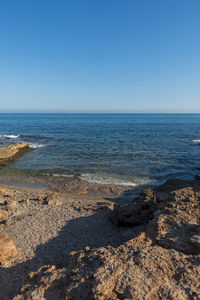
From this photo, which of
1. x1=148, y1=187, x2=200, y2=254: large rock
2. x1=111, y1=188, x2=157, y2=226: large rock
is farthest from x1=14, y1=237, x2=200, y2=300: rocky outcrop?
x1=111, y1=188, x2=157, y2=226: large rock

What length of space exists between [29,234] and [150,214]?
5.57 metres

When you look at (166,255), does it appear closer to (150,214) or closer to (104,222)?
(150,214)

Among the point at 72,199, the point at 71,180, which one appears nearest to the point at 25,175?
the point at 71,180

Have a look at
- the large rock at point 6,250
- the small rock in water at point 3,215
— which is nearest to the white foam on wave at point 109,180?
the small rock in water at point 3,215

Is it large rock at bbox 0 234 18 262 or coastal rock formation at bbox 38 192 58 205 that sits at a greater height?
large rock at bbox 0 234 18 262

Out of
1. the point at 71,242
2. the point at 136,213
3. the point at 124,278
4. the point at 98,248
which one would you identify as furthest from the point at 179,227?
the point at 71,242

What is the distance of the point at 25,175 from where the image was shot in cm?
1698

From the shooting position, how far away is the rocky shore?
340 cm

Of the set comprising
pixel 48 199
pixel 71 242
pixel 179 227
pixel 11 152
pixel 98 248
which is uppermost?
pixel 179 227

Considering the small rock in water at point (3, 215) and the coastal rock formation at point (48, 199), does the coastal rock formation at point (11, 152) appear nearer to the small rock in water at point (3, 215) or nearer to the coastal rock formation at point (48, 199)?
the coastal rock formation at point (48, 199)

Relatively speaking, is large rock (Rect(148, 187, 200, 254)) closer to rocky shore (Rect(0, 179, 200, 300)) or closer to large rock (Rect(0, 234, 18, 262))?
rocky shore (Rect(0, 179, 200, 300))

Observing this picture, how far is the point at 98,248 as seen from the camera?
477 cm

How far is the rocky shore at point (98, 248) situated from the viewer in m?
3.40

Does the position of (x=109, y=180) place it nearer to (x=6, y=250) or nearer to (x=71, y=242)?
(x=71, y=242)
